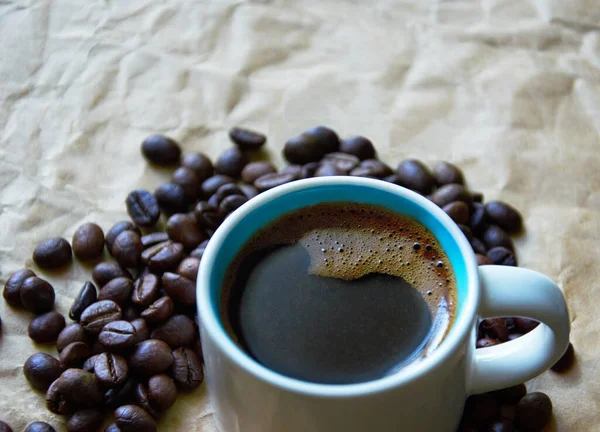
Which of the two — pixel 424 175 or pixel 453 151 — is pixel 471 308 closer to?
pixel 424 175

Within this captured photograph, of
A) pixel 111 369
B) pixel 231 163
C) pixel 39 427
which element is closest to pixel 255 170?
pixel 231 163

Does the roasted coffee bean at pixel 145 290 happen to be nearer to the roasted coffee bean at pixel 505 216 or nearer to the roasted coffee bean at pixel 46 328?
the roasted coffee bean at pixel 46 328

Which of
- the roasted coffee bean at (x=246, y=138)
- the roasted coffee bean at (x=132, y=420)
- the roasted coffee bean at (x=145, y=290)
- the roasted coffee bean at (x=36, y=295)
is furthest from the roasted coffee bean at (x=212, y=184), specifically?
the roasted coffee bean at (x=132, y=420)

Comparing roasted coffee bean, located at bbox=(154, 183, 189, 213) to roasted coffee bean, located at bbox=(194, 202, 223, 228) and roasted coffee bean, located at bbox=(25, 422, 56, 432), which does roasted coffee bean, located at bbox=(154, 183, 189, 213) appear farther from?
roasted coffee bean, located at bbox=(25, 422, 56, 432)

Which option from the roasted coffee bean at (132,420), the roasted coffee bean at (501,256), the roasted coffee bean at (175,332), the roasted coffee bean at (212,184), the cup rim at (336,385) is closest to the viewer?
the cup rim at (336,385)

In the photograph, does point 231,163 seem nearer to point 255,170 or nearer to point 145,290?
point 255,170

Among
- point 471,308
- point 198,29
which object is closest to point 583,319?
point 471,308
